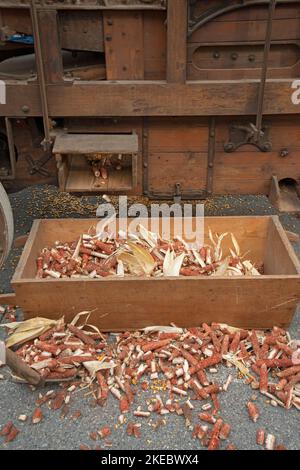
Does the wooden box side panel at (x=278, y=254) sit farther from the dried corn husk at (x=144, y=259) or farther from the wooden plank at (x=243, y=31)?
the wooden plank at (x=243, y=31)

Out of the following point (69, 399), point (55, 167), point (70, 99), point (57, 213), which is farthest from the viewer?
point (57, 213)

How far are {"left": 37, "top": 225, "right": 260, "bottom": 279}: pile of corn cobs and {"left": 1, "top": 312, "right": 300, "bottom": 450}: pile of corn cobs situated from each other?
1.60 ft

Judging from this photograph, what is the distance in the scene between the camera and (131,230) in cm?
394

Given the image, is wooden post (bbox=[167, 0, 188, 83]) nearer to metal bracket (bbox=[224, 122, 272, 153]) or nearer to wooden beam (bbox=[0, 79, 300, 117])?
wooden beam (bbox=[0, 79, 300, 117])

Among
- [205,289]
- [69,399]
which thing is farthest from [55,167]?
[69,399]

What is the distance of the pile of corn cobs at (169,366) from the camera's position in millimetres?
2816

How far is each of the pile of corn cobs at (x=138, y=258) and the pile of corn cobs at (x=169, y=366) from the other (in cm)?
49

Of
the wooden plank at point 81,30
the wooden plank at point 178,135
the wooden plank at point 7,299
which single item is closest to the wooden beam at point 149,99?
the wooden plank at point 178,135

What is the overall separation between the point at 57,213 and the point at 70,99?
2.34m

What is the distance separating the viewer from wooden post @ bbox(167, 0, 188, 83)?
10.4ft

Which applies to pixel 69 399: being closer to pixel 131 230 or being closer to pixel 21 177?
pixel 131 230

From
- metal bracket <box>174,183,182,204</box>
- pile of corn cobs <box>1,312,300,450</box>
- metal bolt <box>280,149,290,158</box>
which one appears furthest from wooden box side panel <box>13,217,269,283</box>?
pile of corn cobs <box>1,312,300,450</box>
